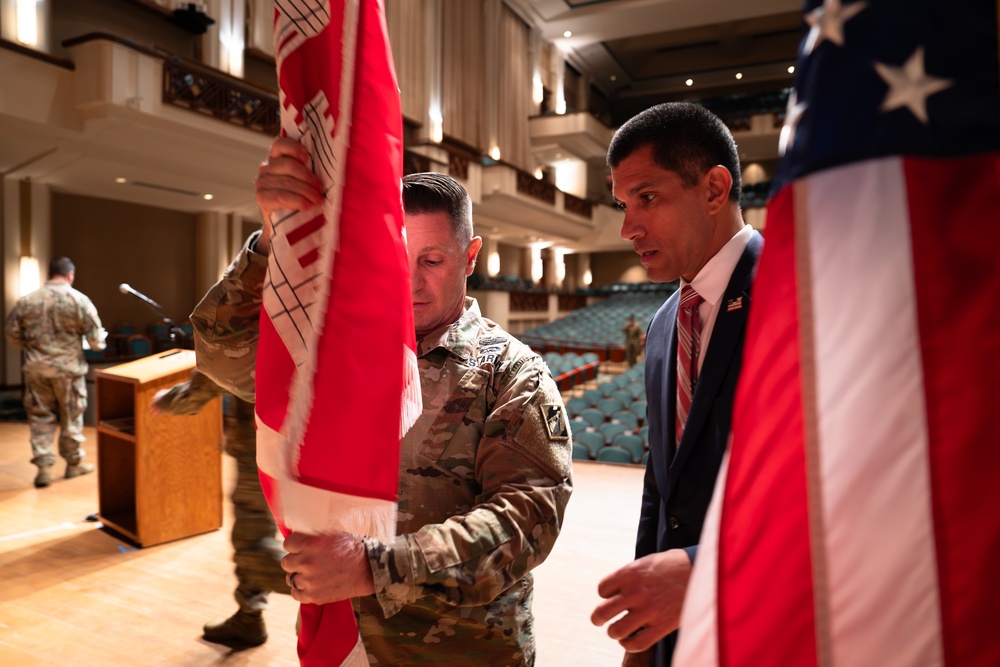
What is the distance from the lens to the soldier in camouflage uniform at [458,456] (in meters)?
1.10

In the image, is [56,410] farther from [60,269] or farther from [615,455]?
[615,455]

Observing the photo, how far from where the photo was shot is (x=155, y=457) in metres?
3.92

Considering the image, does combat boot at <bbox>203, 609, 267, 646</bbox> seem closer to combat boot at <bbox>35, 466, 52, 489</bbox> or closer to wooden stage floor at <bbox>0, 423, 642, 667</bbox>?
wooden stage floor at <bbox>0, 423, 642, 667</bbox>

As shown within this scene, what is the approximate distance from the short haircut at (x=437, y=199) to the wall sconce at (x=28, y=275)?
10708mm

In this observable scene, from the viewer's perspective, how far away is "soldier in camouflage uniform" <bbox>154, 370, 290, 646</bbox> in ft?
8.81

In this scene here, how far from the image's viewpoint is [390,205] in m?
1.07

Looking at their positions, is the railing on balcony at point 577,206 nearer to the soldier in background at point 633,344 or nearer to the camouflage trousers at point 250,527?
the soldier in background at point 633,344

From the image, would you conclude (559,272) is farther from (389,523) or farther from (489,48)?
(389,523)

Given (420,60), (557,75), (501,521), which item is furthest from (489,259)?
(501,521)

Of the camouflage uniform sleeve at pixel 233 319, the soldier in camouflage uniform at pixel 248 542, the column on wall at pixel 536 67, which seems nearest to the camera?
the camouflage uniform sleeve at pixel 233 319

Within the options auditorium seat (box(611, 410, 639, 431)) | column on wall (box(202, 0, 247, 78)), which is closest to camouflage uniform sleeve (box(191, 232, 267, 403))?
auditorium seat (box(611, 410, 639, 431))

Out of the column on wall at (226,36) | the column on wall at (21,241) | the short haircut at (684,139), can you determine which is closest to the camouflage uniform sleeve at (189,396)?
the short haircut at (684,139)


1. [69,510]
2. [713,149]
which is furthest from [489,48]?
[713,149]

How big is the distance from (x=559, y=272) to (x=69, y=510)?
21.0 meters
